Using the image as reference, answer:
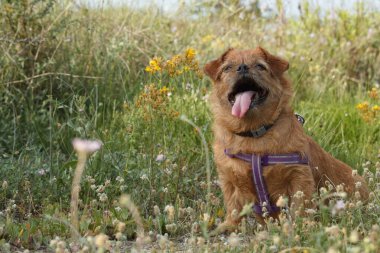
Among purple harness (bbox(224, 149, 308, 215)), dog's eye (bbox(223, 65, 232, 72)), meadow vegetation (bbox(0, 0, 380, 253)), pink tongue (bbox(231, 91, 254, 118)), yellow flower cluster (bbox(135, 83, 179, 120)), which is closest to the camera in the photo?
meadow vegetation (bbox(0, 0, 380, 253))

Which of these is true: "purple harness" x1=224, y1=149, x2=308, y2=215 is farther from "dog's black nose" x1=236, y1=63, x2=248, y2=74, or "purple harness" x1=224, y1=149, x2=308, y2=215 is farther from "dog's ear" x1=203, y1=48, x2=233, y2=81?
"dog's ear" x1=203, y1=48, x2=233, y2=81

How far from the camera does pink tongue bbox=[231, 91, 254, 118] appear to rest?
3.93 m

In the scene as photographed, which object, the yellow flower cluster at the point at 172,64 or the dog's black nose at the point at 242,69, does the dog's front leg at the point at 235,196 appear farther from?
the yellow flower cluster at the point at 172,64

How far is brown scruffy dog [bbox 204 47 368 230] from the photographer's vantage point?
3.88 metres

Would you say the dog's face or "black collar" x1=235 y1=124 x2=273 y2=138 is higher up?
the dog's face

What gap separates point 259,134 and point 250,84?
0.28m

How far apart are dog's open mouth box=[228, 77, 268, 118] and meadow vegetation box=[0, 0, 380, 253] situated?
0.57 m

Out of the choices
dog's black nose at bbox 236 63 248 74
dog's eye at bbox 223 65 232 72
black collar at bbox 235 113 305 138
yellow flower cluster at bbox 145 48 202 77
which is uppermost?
dog's black nose at bbox 236 63 248 74

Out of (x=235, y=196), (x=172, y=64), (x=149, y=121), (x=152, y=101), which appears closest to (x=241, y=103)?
(x=235, y=196)

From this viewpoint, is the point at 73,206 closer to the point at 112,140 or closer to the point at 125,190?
the point at 125,190

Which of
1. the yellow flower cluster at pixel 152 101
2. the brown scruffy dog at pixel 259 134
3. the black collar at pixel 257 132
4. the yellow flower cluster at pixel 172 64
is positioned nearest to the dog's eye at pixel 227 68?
the brown scruffy dog at pixel 259 134

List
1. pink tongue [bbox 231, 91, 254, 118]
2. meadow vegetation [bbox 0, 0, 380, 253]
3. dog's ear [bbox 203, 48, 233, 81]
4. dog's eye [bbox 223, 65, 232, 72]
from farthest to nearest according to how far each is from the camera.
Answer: dog's ear [bbox 203, 48, 233, 81]
dog's eye [bbox 223, 65, 232, 72]
pink tongue [bbox 231, 91, 254, 118]
meadow vegetation [bbox 0, 0, 380, 253]

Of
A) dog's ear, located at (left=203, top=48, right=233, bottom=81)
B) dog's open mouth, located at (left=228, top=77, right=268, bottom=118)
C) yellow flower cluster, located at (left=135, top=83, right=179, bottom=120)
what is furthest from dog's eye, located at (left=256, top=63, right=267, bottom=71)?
yellow flower cluster, located at (left=135, top=83, right=179, bottom=120)

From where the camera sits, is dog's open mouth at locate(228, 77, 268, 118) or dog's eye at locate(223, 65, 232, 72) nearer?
dog's open mouth at locate(228, 77, 268, 118)
